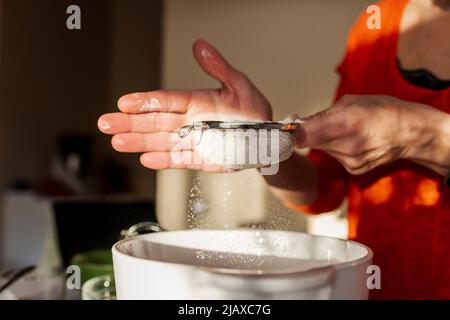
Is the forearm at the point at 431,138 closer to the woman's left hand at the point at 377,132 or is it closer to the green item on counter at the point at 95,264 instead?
the woman's left hand at the point at 377,132

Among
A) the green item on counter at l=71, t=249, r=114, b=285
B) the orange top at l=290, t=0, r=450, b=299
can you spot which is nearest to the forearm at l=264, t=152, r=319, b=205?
the orange top at l=290, t=0, r=450, b=299

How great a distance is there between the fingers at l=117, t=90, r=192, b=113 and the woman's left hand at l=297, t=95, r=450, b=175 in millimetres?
58

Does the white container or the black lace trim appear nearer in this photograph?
the white container

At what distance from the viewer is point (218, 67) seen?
273 millimetres

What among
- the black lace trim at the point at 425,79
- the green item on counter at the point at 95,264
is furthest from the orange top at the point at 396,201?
the green item on counter at the point at 95,264

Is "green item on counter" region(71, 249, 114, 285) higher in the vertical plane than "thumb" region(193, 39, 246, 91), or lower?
lower

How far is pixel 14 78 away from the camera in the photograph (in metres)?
1.58

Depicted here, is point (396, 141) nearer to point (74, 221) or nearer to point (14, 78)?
point (74, 221)

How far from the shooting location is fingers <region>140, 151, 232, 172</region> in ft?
0.82

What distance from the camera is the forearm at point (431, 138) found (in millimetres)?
269

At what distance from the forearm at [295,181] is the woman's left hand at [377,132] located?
2 centimetres

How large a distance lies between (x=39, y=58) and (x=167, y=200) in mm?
1556

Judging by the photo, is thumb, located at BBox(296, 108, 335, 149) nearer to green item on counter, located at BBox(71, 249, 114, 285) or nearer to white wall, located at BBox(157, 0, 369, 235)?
white wall, located at BBox(157, 0, 369, 235)

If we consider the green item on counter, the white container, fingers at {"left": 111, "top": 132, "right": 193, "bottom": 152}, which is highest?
fingers at {"left": 111, "top": 132, "right": 193, "bottom": 152}
